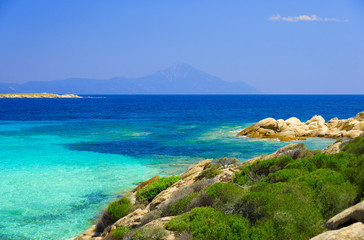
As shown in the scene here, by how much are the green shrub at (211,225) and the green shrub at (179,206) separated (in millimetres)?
1299

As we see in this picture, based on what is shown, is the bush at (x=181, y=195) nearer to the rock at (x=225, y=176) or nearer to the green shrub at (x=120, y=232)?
the rock at (x=225, y=176)

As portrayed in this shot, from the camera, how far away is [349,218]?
23.4 ft

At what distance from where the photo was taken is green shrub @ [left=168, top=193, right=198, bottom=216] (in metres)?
11.0

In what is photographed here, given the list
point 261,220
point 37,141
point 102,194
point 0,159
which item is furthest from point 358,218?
point 37,141

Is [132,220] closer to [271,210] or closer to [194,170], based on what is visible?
[271,210]

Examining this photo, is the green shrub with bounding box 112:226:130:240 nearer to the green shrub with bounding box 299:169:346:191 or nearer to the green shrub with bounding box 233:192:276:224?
the green shrub with bounding box 233:192:276:224

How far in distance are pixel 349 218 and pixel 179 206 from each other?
568 centimetres

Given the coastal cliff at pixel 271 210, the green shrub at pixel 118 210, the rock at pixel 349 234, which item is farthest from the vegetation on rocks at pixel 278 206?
the green shrub at pixel 118 210

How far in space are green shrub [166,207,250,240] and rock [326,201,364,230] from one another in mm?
1988

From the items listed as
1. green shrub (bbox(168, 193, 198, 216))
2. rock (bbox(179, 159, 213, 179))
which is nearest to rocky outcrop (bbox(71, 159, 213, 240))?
rock (bbox(179, 159, 213, 179))

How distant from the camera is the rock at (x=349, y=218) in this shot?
6.95 metres

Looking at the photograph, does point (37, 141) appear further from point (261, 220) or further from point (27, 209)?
point (261, 220)

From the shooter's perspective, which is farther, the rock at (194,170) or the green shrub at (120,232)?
the rock at (194,170)

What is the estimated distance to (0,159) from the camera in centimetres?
3044
